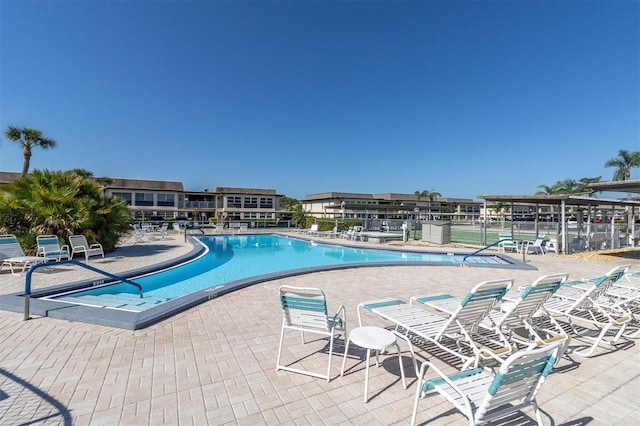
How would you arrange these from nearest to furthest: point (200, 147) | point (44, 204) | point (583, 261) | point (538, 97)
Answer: point (44, 204) < point (583, 261) < point (538, 97) < point (200, 147)

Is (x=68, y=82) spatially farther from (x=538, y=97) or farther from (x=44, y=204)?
(x=538, y=97)

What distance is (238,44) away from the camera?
15.3 m

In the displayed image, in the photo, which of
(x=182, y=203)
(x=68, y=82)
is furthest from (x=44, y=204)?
(x=182, y=203)

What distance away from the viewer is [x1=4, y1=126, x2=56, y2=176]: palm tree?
16688mm

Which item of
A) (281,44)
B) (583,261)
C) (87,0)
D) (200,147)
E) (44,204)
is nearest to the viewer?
(87,0)

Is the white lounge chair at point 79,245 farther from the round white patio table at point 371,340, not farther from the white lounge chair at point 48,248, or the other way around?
the round white patio table at point 371,340

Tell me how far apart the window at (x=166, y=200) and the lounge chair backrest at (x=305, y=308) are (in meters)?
37.6

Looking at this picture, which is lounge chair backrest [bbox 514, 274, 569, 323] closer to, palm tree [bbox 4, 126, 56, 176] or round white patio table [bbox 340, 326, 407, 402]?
round white patio table [bbox 340, 326, 407, 402]

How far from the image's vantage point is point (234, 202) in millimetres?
39188

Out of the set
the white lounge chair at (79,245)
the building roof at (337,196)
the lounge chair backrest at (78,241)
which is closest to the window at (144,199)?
the building roof at (337,196)

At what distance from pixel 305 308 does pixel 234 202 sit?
1497 inches

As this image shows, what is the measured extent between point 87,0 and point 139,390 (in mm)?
11757

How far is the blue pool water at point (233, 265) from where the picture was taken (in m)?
6.17

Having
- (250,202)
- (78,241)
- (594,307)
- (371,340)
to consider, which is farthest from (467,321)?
(250,202)
